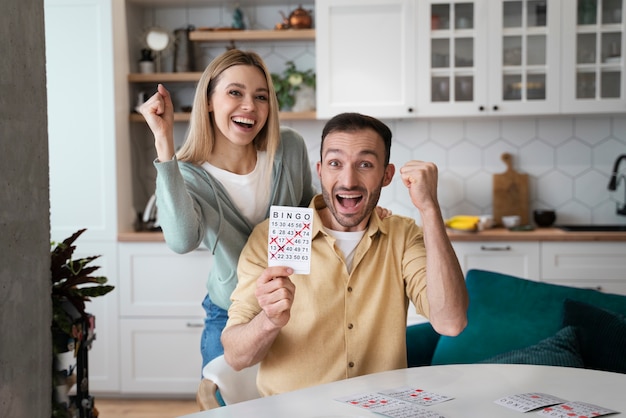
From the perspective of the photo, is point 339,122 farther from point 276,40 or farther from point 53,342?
point 276,40

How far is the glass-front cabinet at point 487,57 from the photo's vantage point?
13.1 ft

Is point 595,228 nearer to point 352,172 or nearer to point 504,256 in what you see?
point 504,256

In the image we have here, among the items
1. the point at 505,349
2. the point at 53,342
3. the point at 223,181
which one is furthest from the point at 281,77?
the point at 53,342

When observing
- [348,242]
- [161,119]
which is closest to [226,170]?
[161,119]

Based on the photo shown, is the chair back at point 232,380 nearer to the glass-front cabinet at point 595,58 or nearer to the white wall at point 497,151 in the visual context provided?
the white wall at point 497,151

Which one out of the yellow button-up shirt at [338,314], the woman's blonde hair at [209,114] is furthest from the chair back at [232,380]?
the woman's blonde hair at [209,114]

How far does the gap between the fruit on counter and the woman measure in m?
1.69

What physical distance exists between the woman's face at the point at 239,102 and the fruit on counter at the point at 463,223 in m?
2.03

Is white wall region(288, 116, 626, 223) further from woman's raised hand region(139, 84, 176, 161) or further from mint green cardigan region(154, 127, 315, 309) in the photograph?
A: woman's raised hand region(139, 84, 176, 161)

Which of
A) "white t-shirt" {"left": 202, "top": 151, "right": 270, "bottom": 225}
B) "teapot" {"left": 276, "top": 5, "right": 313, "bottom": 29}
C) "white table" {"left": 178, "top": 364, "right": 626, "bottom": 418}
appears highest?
"teapot" {"left": 276, "top": 5, "right": 313, "bottom": 29}

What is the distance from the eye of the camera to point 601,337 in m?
2.03

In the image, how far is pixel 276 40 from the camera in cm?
439

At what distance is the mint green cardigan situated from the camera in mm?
1980

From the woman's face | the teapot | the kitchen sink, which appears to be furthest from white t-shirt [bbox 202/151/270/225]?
the kitchen sink
